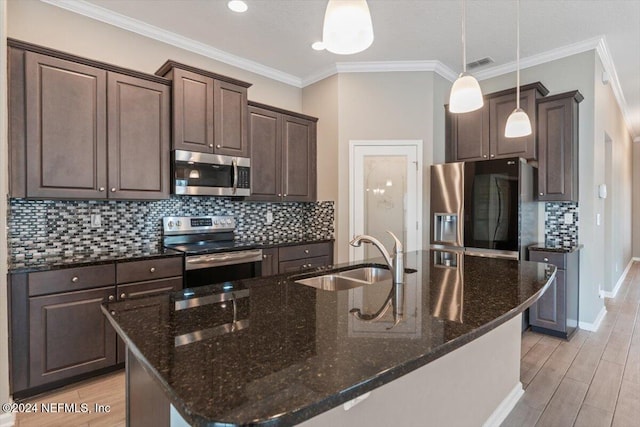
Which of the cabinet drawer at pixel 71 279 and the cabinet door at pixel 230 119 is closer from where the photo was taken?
the cabinet drawer at pixel 71 279

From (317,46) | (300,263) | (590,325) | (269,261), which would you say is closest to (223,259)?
(269,261)

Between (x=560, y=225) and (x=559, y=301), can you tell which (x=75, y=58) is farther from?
(x=560, y=225)

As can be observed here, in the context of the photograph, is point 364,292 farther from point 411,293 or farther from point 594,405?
point 594,405

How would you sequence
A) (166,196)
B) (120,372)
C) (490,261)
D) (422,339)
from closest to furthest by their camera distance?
(422,339) → (490,261) → (120,372) → (166,196)

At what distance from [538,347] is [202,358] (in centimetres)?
332

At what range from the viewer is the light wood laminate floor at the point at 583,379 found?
2057 millimetres

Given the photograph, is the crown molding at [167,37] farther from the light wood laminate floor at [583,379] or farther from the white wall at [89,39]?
the light wood laminate floor at [583,379]

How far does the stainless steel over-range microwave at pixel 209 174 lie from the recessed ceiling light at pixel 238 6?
1.28 meters

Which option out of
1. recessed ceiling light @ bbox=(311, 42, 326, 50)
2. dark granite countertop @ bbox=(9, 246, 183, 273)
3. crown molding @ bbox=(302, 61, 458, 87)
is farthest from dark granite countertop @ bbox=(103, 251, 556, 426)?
crown molding @ bbox=(302, 61, 458, 87)

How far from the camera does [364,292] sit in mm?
1433

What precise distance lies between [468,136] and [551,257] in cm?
158

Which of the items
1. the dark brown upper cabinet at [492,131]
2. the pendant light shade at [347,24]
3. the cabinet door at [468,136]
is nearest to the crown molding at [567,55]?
the dark brown upper cabinet at [492,131]

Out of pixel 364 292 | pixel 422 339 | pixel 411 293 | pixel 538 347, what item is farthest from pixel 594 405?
pixel 422 339

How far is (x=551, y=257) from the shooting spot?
321cm
